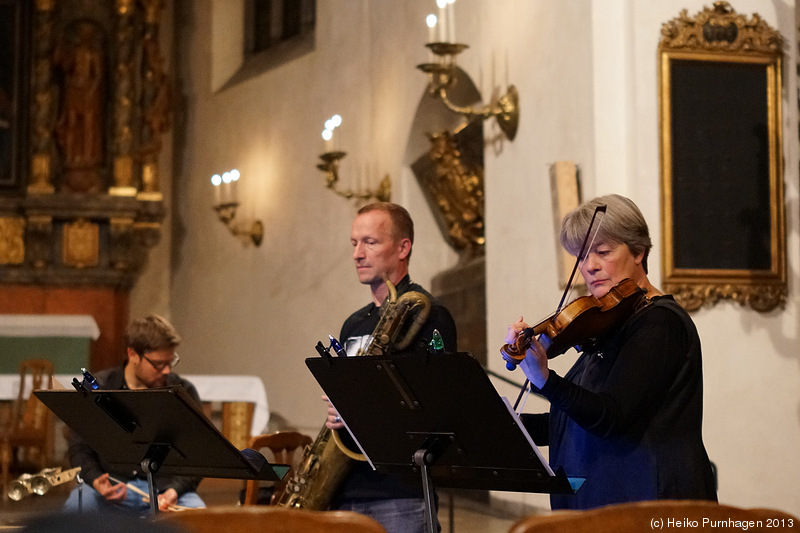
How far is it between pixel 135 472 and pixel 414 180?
565 cm

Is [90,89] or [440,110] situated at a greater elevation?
[90,89]

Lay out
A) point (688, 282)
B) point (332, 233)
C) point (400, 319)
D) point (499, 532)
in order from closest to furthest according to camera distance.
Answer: point (400, 319) → point (688, 282) → point (499, 532) → point (332, 233)

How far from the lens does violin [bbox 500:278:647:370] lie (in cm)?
258

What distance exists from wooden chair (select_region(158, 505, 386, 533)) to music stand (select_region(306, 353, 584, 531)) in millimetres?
612

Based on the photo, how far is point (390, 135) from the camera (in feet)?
32.0

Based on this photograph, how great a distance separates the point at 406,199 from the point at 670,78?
12.3 feet

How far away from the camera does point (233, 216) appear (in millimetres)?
11906

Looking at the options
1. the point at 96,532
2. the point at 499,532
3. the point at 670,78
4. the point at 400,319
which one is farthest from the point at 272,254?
the point at 96,532

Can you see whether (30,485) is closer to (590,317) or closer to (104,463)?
(104,463)

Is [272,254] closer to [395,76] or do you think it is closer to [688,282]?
[395,76]

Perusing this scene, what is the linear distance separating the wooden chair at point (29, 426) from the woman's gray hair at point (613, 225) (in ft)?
20.4

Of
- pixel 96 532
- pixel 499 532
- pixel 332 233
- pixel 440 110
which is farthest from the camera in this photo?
pixel 332 233

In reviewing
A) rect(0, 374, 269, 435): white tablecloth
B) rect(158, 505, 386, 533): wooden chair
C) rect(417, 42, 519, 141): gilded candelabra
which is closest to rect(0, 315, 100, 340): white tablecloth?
rect(0, 374, 269, 435): white tablecloth

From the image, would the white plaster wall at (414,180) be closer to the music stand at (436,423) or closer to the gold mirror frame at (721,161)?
the gold mirror frame at (721,161)
